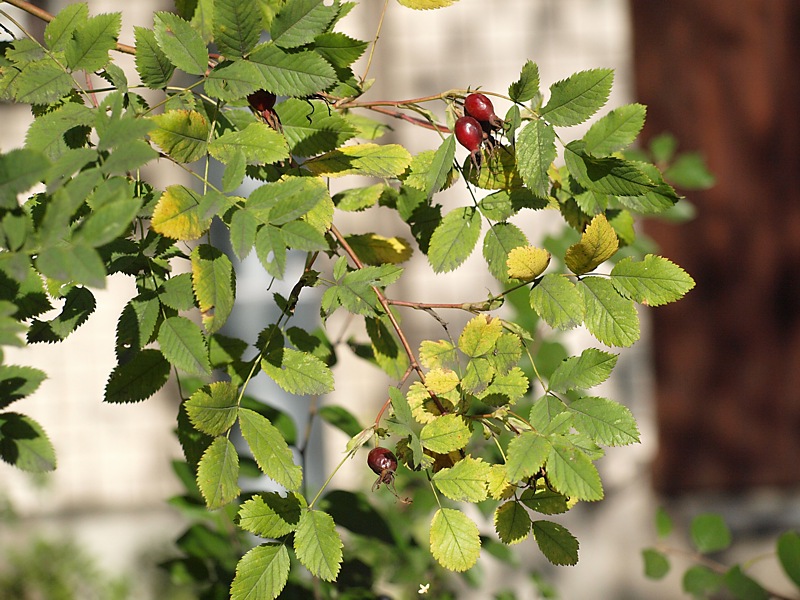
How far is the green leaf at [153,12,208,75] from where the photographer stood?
2.45 feet

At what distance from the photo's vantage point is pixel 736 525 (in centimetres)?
299

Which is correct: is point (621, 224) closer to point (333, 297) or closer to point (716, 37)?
point (333, 297)

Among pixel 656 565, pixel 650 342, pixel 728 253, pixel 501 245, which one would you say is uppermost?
pixel 501 245

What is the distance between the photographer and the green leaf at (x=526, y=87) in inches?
29.8

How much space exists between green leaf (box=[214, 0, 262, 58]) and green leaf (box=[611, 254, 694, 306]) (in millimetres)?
385

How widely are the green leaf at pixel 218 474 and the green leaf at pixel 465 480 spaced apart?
0.17m

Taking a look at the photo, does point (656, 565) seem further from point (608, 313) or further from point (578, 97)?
point (578, 97)

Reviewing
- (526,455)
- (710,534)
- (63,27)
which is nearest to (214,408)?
(526,455)

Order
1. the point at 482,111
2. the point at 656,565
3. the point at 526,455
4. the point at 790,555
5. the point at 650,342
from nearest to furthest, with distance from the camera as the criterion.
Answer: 1. the point at 526,455
2. the point at 482,111
3. the point at 790,555
4. the point at 656,565
5. the point at 650,342

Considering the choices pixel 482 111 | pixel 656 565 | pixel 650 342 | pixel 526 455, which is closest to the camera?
pixel 526 455

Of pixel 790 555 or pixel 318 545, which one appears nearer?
pixel 318 545

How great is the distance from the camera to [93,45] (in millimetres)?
769

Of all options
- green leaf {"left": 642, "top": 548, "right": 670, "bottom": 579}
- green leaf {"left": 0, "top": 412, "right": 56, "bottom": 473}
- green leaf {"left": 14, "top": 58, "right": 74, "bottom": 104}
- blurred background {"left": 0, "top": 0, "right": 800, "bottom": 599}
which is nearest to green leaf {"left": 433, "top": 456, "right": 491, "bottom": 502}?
green leaf {"left": 0, "top": 412, "right": 56, "bottom": 473}

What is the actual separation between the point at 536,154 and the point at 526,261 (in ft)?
0.31
